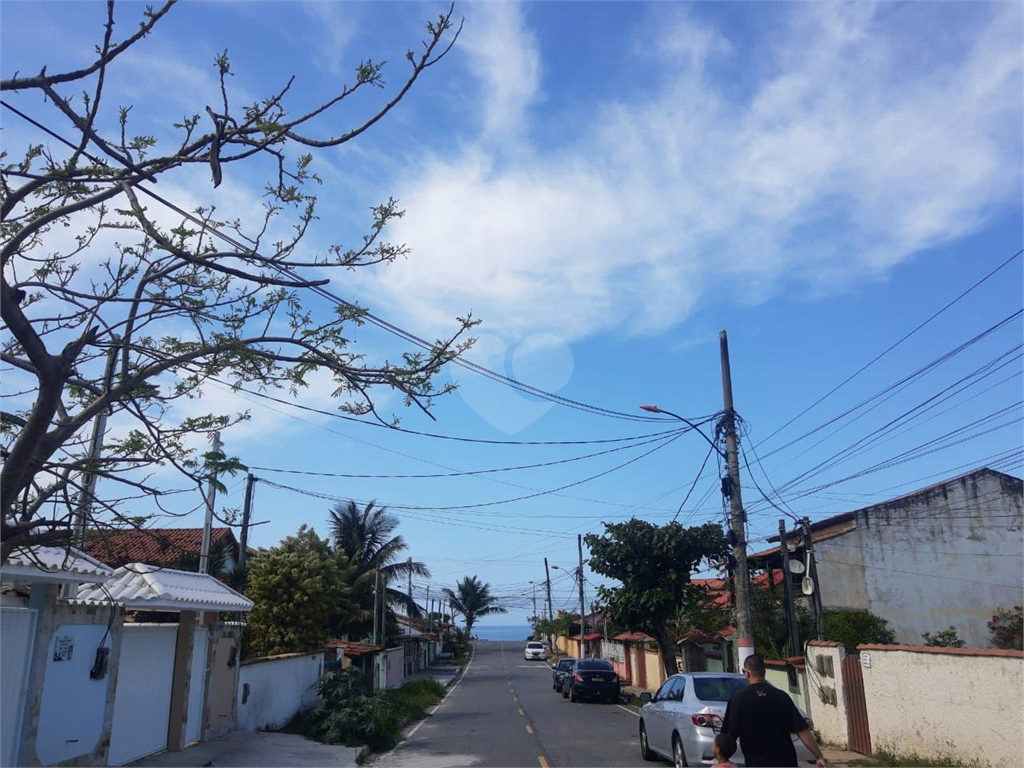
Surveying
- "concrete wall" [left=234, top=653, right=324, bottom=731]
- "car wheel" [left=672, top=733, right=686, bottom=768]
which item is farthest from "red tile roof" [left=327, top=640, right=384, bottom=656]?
"car wheel" [left=672, top=733, right=686, bottom=768]

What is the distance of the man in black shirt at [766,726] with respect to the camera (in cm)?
665

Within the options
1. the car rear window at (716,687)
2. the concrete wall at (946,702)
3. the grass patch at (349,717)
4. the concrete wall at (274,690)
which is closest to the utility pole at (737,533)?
the concrete wall at (946,702)

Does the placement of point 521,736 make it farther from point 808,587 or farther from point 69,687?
point 69,687

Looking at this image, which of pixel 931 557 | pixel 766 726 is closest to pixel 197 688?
pixel 766 726

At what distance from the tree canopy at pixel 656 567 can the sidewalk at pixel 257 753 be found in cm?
1012

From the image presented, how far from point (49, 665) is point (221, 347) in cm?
648

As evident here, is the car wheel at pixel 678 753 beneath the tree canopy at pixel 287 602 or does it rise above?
beneath

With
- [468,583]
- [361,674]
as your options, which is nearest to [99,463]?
[361,674]

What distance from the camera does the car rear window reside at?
11863mm

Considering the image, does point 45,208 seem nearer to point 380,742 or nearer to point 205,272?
point 205,272

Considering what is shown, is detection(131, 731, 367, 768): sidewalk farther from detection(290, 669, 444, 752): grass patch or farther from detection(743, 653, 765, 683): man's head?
detection(743, 653, 765, 683): man's head

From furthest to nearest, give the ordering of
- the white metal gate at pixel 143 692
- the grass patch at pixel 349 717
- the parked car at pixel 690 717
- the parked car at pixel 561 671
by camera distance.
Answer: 1. the parked car at pixel 561 671
2. the grass patch at pixel 349 717
3. the white metal gate at pixel 143 692
4. the parked car at pixel 690 717

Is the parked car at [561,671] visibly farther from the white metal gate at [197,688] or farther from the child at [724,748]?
the child at [724,748]

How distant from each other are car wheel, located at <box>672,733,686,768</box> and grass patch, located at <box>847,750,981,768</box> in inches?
113
